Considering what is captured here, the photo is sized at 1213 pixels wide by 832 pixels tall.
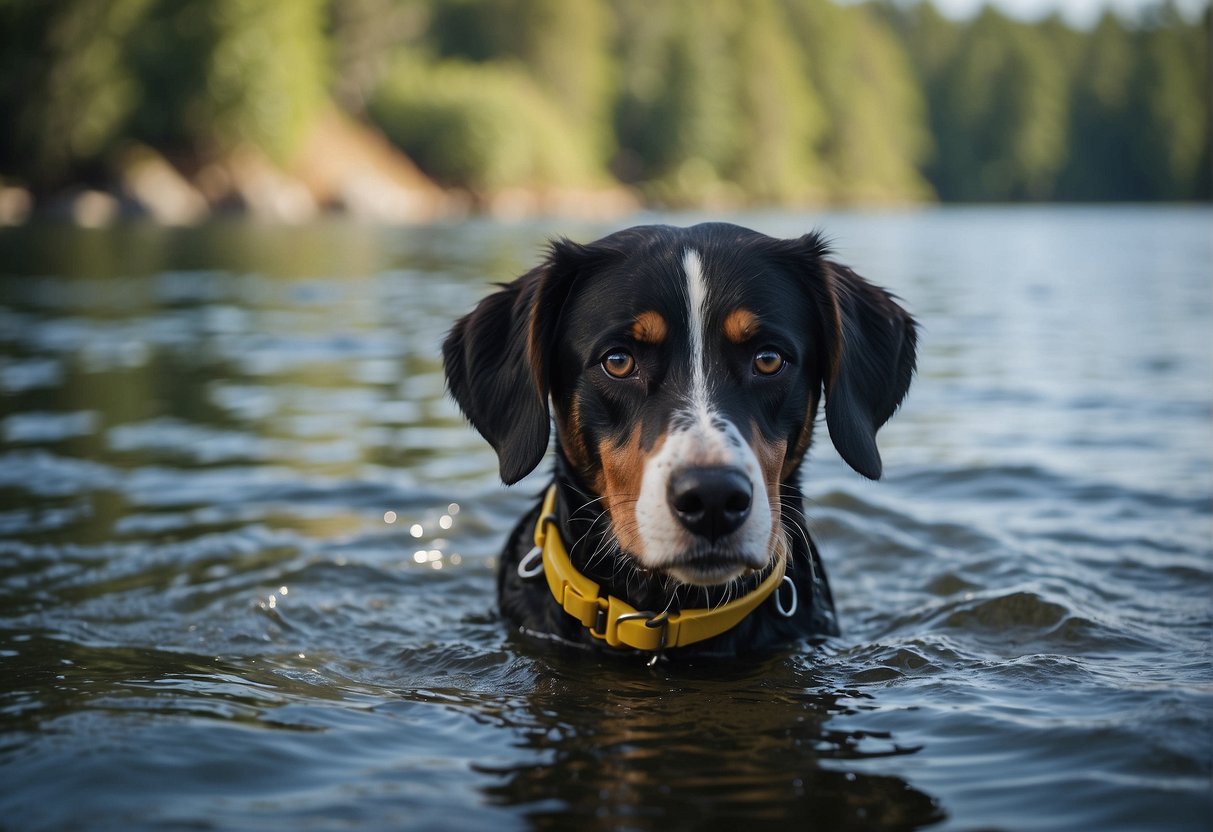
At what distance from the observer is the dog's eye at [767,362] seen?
461 cm

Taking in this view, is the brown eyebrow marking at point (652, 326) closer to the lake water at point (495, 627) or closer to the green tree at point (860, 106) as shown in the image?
the lake water at point (495, 627)

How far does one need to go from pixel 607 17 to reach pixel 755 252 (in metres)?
104

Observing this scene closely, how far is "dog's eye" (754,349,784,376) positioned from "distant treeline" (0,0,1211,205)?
5511 cm

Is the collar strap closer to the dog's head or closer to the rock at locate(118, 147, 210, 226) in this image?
the dog's head

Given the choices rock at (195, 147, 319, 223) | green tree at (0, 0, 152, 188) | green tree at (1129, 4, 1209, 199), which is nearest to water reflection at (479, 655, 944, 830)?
rock at (195, 147, 319, 223)

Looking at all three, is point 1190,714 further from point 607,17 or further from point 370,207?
point 607,17

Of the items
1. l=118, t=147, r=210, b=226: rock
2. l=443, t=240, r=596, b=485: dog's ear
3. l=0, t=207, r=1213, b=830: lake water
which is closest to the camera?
l=0, t=207, r=1213, b=830: lake water

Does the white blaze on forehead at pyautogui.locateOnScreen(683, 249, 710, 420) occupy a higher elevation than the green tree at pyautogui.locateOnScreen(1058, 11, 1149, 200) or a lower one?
lower

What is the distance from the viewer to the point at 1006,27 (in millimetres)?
133125

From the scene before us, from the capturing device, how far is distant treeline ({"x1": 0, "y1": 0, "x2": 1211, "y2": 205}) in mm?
56688

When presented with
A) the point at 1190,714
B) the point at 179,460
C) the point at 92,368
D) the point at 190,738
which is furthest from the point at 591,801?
the point at 92,368

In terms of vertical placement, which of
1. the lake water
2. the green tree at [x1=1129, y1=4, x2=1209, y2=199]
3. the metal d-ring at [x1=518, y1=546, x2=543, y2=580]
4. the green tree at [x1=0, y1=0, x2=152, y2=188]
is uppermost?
the green tree at [x1=1129, y1=4, x2=1209, y2=199]

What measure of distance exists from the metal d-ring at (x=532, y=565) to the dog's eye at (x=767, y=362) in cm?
128

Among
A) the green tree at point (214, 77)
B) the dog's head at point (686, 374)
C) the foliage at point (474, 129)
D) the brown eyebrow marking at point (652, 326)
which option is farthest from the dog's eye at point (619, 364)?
the foliage at point (474, 129)
